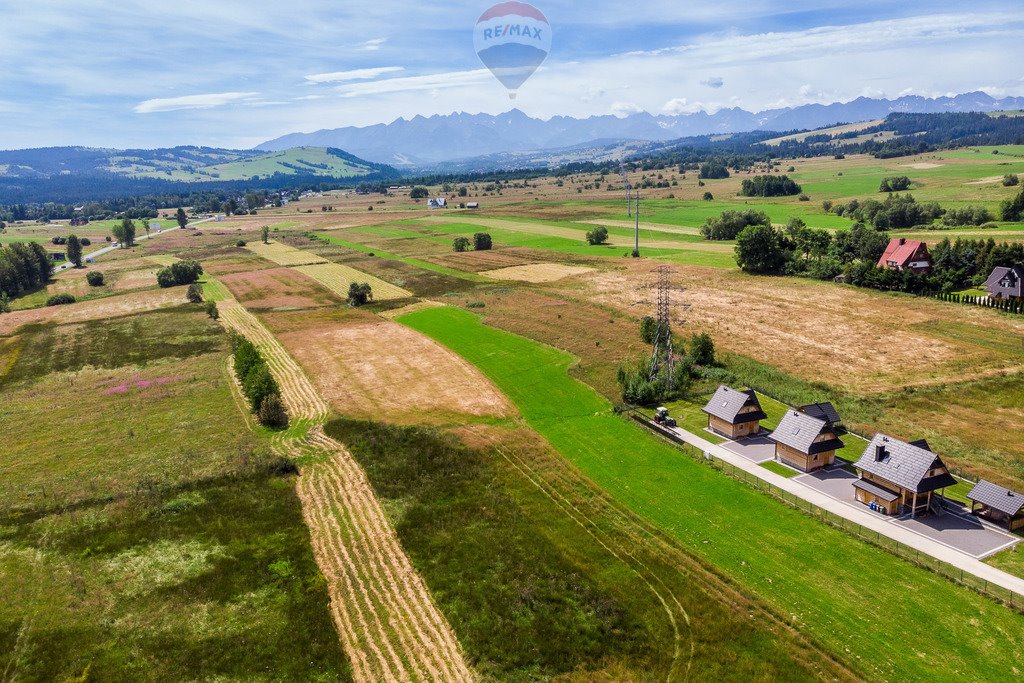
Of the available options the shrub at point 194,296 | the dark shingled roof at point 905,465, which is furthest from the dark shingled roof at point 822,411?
the shrub at point 194,296

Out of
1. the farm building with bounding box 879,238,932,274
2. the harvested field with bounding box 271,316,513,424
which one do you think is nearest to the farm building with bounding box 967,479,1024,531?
the harvested field with bounding box 271,316,513,424

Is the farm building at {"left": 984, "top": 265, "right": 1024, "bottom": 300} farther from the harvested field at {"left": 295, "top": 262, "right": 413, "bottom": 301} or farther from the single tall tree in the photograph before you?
the single tall tree

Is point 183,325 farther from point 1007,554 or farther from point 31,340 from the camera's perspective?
point 1007,554

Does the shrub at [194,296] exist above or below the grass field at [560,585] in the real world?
above

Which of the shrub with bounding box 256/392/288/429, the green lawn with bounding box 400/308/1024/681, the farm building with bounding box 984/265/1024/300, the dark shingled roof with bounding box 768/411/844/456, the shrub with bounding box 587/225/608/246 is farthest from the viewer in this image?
the shrub with bounding box 587/225/608/246

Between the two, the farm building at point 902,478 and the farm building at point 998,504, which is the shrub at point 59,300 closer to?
the farm building at point 902,478

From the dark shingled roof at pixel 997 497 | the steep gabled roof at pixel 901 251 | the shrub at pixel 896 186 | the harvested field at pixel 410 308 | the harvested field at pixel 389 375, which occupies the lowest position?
the dark shingled roof at pixel 997 497
